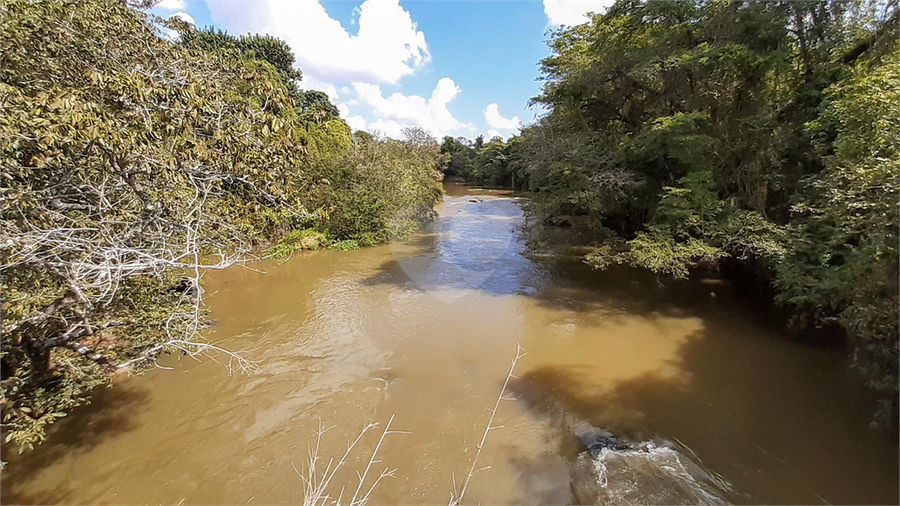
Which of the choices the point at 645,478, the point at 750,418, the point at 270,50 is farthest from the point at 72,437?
the point at 270,50

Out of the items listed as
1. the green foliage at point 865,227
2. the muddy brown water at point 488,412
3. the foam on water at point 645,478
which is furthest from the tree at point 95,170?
the green foliage at point 865,227

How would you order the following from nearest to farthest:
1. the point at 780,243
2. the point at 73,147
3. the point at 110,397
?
the point at 73,147
the point at 110,397
the point at 780,243

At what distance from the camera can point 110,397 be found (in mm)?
5199

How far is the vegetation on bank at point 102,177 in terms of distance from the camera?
267 cm

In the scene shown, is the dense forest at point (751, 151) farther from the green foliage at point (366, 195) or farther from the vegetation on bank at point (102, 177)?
the vegetation on bank at point (102, 177)

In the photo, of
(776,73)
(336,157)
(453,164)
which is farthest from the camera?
(453,164)

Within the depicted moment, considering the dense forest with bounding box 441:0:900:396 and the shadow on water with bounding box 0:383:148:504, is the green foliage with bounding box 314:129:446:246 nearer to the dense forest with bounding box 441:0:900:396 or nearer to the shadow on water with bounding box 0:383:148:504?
the dense forest with bounding box 441:0:900:396

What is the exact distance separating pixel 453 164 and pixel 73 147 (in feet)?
153

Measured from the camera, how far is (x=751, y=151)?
298 inches

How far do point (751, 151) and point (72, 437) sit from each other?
11.1 metres

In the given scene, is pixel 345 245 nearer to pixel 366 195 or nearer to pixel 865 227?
pixel 366 195

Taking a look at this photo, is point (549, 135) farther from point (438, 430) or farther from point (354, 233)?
point (438, 430)

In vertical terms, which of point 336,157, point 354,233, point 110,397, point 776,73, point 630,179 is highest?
point 776,73

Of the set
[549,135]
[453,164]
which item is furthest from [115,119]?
[453,164]
